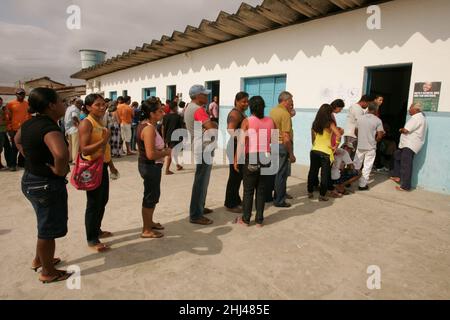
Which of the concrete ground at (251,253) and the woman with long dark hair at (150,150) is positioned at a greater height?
the woman with long dark hair at (150,150)

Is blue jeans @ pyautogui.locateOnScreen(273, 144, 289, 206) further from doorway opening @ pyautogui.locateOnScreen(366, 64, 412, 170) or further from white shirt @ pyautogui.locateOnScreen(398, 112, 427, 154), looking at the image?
doorway opening @ pyautogui.locateOnScreen(366, 64, 412, 170)

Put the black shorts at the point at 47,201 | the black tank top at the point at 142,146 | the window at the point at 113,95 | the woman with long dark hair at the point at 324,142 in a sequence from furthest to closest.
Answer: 1. the window at the point at 113,95
2. the woman with long dark hair at the point at 324,142
3. the black tank top at the point at 142,146
4. the black shorts at the point at 47,201

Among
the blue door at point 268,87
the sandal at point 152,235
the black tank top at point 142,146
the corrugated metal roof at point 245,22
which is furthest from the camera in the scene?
the blue door at point 268,87

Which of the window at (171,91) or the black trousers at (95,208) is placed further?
the window at (171,91)

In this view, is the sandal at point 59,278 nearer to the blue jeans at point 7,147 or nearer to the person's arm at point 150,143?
the person's arm at point 150,143

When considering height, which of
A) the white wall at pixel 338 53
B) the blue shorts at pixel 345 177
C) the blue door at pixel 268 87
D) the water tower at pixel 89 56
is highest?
the water tower at pixel 89 56

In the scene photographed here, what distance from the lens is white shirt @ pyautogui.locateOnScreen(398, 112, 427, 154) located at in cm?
539

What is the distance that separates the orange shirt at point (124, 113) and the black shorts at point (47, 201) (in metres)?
6.82

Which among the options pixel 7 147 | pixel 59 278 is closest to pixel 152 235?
pixel 59 278

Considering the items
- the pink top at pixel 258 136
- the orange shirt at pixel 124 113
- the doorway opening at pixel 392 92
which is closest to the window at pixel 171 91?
the orange shirt at pixel 124 113

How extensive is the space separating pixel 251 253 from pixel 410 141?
429cm

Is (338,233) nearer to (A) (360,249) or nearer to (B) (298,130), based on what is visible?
(A) (360,249)

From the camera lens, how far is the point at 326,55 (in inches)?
280

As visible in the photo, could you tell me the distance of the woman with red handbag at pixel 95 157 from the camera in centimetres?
280
